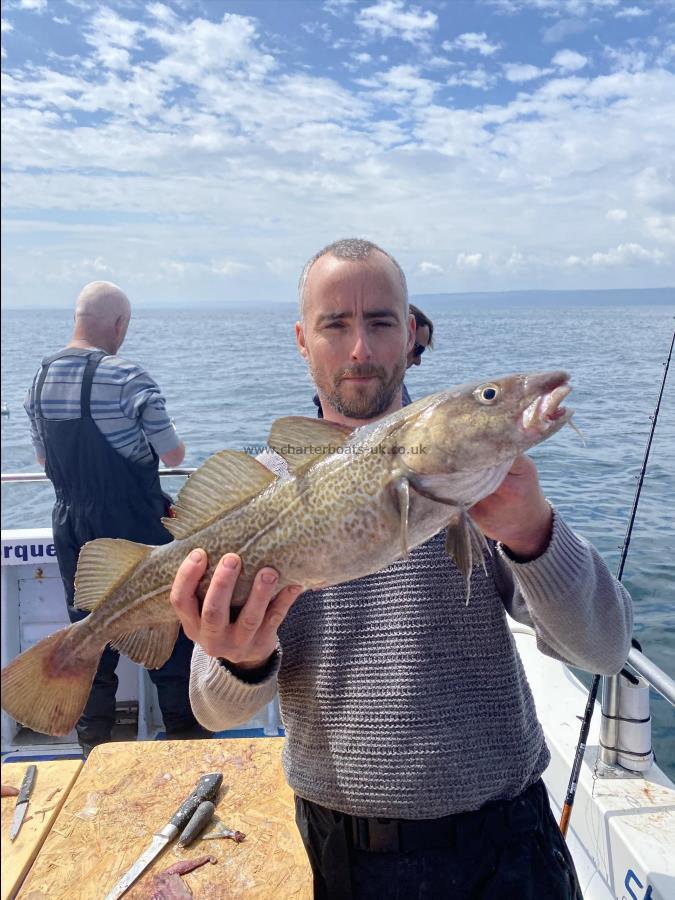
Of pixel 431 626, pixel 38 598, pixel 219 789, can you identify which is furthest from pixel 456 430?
pixel 38 598

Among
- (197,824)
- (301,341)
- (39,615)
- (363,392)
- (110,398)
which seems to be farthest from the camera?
(39,615)

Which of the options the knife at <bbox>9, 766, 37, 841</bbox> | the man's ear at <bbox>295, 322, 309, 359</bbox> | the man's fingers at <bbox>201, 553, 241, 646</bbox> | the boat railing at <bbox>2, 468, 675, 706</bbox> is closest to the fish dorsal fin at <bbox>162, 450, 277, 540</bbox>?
the man's fingers at <bbox>201, 553, 241, 646</bbox>

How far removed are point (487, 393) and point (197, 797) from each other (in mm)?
2136

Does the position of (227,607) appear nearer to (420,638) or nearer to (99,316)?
(420,638)

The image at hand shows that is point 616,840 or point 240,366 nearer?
point 616,840

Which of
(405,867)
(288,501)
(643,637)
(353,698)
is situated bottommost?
(643,637)

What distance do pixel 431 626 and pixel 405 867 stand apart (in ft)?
2.70

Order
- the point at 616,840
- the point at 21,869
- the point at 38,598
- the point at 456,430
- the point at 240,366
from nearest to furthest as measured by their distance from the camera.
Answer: the point at 456,430 < the point at 21,869 < the point at 616,840 < the point at 38,598 < the point at 240,366

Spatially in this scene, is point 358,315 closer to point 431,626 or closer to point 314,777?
point 431,626

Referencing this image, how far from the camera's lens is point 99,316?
18.3 feet

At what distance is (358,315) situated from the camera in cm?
296

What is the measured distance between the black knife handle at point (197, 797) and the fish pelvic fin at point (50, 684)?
743 millimetres

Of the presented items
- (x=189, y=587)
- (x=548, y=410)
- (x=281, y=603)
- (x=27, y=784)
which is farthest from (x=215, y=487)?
(x=27, y=784)

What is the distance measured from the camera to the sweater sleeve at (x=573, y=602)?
7.43 ft
